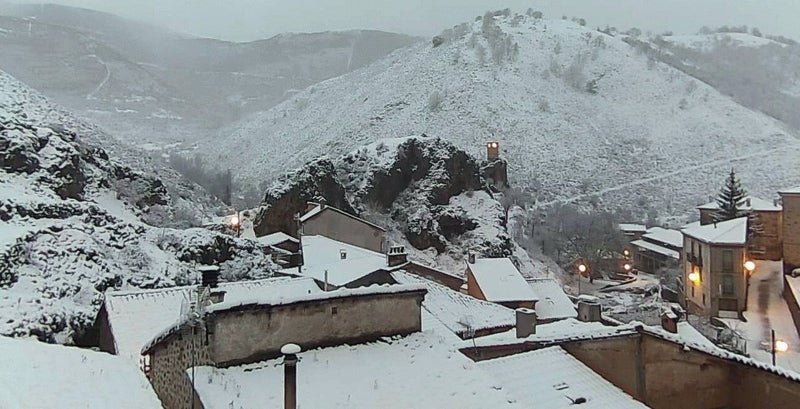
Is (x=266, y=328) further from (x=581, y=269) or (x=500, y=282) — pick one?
(x=581, y=269)

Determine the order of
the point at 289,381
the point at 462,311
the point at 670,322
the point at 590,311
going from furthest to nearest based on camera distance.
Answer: the point at 462,311 → the point at 590,311 → the point at 670,322 → the point at 289,381

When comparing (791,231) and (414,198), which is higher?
(414,198)

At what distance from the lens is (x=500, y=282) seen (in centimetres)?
2812

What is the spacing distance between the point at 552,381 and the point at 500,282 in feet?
63.2

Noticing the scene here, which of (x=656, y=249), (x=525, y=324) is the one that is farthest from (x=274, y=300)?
(x=656, y=249)

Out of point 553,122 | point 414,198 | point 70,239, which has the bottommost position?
point 414,198

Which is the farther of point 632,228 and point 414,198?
point 632,228

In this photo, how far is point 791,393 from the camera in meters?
9.66

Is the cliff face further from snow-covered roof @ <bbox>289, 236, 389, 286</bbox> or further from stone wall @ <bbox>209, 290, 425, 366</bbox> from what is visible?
stone wall @ <bbox>209, 290, 425, 366</bbox>

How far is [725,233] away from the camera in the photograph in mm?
30531

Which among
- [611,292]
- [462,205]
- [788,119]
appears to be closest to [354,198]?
[462,205]

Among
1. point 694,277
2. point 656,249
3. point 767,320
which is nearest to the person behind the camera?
point 767,320

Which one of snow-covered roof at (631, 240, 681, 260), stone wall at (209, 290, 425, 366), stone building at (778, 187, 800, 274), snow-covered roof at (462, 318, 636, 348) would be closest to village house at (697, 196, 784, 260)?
stone building at (778, 187, 800, 274)

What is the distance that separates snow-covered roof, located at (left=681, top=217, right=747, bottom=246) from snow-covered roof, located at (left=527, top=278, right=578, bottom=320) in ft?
27.3
